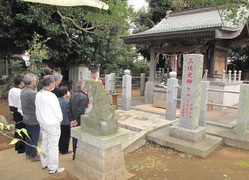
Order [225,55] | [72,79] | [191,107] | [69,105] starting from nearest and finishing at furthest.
A: [69,105] < [191,107] < [225,55] < [72,79]

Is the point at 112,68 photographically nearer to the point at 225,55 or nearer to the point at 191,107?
the point at 225,55

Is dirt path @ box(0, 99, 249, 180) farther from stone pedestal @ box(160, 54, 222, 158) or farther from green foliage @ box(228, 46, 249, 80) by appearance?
green foliage @ box(228, 46, 249, 80)

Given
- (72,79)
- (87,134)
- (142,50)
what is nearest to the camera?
(87,134)

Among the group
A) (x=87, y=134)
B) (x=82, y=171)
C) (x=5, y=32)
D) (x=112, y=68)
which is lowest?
(x=82, y=171)

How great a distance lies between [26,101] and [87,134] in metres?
1.40

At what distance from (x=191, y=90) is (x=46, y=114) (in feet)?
10.7

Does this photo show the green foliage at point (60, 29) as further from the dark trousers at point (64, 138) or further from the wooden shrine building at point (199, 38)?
the dark trousers at point (64, 138)

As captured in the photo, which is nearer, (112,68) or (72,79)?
(72,79)

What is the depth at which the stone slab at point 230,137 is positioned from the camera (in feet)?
15.0

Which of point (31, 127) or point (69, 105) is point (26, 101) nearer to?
point (31, 127)

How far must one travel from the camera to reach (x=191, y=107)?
14.9ft

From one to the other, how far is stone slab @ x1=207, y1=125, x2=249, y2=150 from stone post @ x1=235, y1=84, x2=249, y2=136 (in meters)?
0.18

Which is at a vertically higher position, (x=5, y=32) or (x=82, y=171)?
(x=5, y=32)

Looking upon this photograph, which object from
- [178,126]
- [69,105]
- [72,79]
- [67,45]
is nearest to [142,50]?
[72,79]
